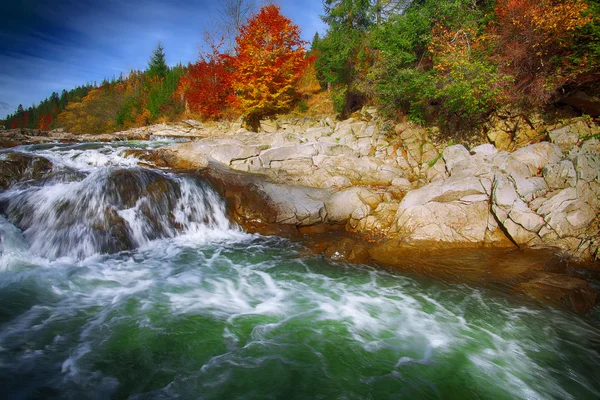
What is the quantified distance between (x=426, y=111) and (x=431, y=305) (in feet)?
36.8

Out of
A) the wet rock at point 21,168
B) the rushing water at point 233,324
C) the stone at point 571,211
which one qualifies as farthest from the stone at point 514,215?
the wet rock at point 21,168

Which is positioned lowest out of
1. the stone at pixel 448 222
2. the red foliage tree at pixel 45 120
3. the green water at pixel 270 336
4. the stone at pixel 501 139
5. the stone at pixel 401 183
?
the green water at pixel 270 336

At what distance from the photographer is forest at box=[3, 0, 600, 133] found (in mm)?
10461

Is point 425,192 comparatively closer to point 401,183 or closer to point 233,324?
point 401,183

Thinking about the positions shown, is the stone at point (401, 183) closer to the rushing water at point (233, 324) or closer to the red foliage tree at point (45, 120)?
the rushing water at point (233, 324)

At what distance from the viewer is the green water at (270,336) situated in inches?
163

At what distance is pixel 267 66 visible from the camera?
71.7 ft

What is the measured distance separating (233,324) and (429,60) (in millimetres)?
15307

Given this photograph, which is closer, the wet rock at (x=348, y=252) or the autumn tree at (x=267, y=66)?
the wet rock at (x=348, y=252)

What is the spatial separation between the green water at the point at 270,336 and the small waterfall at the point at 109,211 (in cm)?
73

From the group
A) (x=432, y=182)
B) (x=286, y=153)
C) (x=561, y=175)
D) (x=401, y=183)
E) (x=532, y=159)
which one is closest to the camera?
(x=561, y=175)

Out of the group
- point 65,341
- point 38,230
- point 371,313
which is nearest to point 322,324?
point 371,313

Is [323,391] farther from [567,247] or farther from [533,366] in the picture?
[567,247]

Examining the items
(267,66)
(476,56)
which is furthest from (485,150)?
(267,66)
